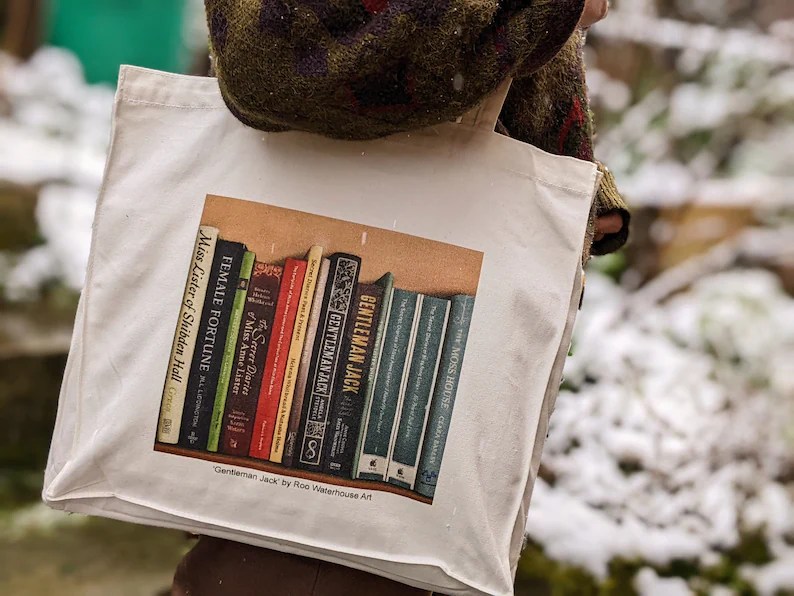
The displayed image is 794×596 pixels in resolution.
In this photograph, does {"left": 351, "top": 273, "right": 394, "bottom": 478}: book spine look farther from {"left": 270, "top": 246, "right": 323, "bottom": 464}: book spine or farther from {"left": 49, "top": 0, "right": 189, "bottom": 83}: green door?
{"left": 49, "top": 0, "right": 189, "bottom": 83}: green door

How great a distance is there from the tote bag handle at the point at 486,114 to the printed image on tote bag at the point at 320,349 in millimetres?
152

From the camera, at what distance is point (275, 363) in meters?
1.07

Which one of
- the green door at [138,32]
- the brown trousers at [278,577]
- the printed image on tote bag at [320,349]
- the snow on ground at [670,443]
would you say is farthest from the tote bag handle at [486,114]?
the green door at [138,32]

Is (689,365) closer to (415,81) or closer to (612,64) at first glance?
(612,64)

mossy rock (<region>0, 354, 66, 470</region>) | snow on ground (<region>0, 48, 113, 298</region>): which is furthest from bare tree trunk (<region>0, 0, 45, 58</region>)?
mossy rock (<region>0, 354, 66, 470</region>)

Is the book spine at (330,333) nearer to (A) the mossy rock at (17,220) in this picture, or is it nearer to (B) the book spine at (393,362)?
(B) the book spine at (393,362)

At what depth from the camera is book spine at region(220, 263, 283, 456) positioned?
1.07 metres

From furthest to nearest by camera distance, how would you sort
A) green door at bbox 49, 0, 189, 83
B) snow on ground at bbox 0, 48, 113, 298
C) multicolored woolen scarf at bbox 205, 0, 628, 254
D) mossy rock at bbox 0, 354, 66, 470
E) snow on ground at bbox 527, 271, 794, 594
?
1. green door at bbox 49, 0, 189, 83
2. snow on ground at bbox 0, 48, 113, 298
3. mossy rock at bbox 0, 354, 66, 470
4. snow on ground at bbox 527, 271, 794, 594
5. multicolored woolen scarf at bbox 205, 0, 628, 254

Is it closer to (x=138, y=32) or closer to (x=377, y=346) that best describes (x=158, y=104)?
(x=377, y=346)

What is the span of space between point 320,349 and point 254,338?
80 mm

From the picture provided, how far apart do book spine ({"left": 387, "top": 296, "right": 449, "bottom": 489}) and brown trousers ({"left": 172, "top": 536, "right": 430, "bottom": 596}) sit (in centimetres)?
A: 19

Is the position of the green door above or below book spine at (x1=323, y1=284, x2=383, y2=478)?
above

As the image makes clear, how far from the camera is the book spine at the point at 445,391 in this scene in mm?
1076

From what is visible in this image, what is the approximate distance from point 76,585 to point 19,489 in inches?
23.8
